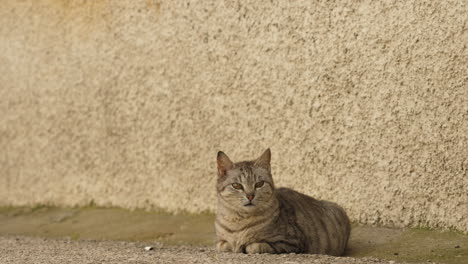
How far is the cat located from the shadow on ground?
33 cm

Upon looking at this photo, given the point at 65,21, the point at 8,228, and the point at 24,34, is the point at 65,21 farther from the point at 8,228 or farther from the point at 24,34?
the point at 8,228

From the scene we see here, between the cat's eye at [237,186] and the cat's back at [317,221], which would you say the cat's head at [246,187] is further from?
the cat's back at [317,221]

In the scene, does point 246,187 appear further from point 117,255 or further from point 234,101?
point 234,101

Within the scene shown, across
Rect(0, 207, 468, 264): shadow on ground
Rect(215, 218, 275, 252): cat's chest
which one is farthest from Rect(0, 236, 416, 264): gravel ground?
Rect(0, 207, 468, 264): shadow on ground

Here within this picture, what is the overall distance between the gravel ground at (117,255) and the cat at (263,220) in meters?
0.20

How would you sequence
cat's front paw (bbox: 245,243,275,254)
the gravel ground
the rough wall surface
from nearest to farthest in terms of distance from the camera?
the gravel ground < cat's front paw (bbox: 245,243,275,254) < the rough wall surface

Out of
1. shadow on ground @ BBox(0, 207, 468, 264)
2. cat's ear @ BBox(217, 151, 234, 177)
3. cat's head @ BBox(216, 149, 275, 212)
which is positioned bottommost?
shadow on ground @ BBox(0, 207, 468, 264)

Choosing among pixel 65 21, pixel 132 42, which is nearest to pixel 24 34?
pixel 65 21

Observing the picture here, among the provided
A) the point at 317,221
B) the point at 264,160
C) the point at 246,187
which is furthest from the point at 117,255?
the point at 317,221

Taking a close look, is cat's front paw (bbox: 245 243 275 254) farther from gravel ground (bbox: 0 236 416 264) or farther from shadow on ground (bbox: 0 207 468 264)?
shadow on ground (bbox: 0 207 468 264)

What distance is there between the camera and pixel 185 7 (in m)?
7.56

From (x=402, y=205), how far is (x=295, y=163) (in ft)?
3.40

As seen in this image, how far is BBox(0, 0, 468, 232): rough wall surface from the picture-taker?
6.12m

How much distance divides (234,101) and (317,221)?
1751 mm
